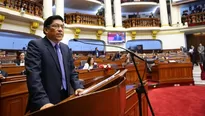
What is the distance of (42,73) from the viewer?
1276 mm

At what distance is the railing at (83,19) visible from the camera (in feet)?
32.7

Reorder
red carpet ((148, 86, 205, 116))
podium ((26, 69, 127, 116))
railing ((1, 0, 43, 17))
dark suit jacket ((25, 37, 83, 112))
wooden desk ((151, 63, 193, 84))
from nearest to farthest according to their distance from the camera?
podium ((26, 69, 127, 116)) < dark suit jacket ((25, 37, 83, 112)) < red carpet ((148, 86, 205, 116)) < railing ((1, 0, 43, 17)) < wooden desk ((151, 63, 193, 84))

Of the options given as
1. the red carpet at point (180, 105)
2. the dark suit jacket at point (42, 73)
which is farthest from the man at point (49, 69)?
the red carpet at point (180, 105)

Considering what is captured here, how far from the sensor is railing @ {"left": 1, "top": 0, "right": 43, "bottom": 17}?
5992mm

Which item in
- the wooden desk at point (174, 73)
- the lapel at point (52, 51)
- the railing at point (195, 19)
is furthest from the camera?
the railing at point (195, 19)

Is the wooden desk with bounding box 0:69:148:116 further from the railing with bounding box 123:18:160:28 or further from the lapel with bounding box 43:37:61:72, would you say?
the railing with bounding box 123:18:160:28

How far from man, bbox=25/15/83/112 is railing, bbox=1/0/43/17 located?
5.60 metres

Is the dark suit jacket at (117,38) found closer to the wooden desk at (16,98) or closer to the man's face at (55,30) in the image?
the wooden desk at (16,98)

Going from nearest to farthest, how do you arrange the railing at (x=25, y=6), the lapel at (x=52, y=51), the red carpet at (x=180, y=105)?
the lapel at (x=52, y=51) < the red carpet at (x=180, y=105) < the railing at (x=25, y=6)

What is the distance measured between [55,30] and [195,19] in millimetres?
12427

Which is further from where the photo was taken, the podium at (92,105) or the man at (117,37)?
the man at (117,37)

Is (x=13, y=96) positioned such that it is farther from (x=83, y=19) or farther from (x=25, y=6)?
(x=83, y=19)

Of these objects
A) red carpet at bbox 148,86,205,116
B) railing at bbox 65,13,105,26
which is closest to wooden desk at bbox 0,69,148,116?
red carpet at bbox 148,86,205,116

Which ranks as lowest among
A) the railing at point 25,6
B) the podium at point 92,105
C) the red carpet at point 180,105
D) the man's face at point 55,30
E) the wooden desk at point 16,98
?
the red carpet at point 180,105
